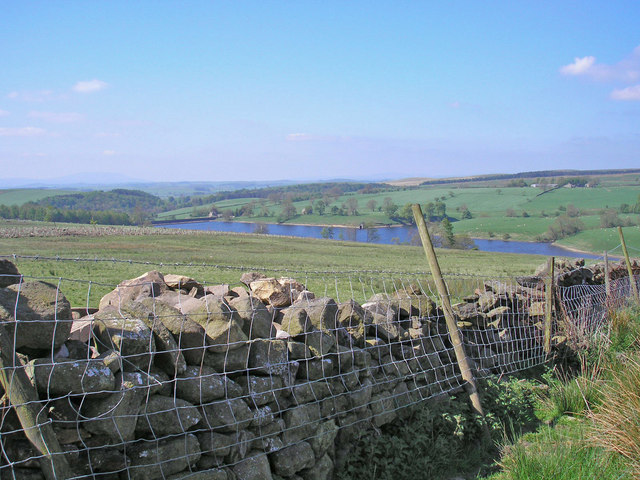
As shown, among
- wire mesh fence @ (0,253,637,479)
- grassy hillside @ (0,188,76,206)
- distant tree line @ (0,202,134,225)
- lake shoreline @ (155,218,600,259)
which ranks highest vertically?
grassy hillside @ (0,188,76,206)

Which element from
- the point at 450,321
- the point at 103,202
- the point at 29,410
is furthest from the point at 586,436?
the point at 103,202

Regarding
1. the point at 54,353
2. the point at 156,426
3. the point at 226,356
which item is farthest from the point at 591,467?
the point at 54,353

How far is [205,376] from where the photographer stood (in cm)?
426

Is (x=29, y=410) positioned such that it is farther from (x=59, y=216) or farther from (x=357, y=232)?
(x=357, y=232)

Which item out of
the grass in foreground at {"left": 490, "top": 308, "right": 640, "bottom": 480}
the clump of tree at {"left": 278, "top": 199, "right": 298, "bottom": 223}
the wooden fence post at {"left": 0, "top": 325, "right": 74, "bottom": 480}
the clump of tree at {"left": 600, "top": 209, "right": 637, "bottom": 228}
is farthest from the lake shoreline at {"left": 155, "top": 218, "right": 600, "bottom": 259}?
the wooden fence post at {"left": 0, "top": 325, "right": 74, "bottom": 480}

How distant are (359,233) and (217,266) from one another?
129028 millimetres

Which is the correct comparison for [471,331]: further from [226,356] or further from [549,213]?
[549,213]

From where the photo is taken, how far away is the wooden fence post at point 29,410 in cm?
317

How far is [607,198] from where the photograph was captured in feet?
490

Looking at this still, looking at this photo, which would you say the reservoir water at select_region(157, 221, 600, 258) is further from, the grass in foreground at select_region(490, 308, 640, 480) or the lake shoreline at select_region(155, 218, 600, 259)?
the grass in foreground at select_region(490, 308, 640, 480)

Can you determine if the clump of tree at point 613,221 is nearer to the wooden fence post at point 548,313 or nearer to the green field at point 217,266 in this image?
the green field at point 217,266

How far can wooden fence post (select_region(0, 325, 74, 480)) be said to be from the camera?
3.17 meters

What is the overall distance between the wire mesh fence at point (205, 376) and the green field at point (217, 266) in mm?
340

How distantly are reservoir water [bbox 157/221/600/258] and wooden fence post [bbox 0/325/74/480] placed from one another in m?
87.3
